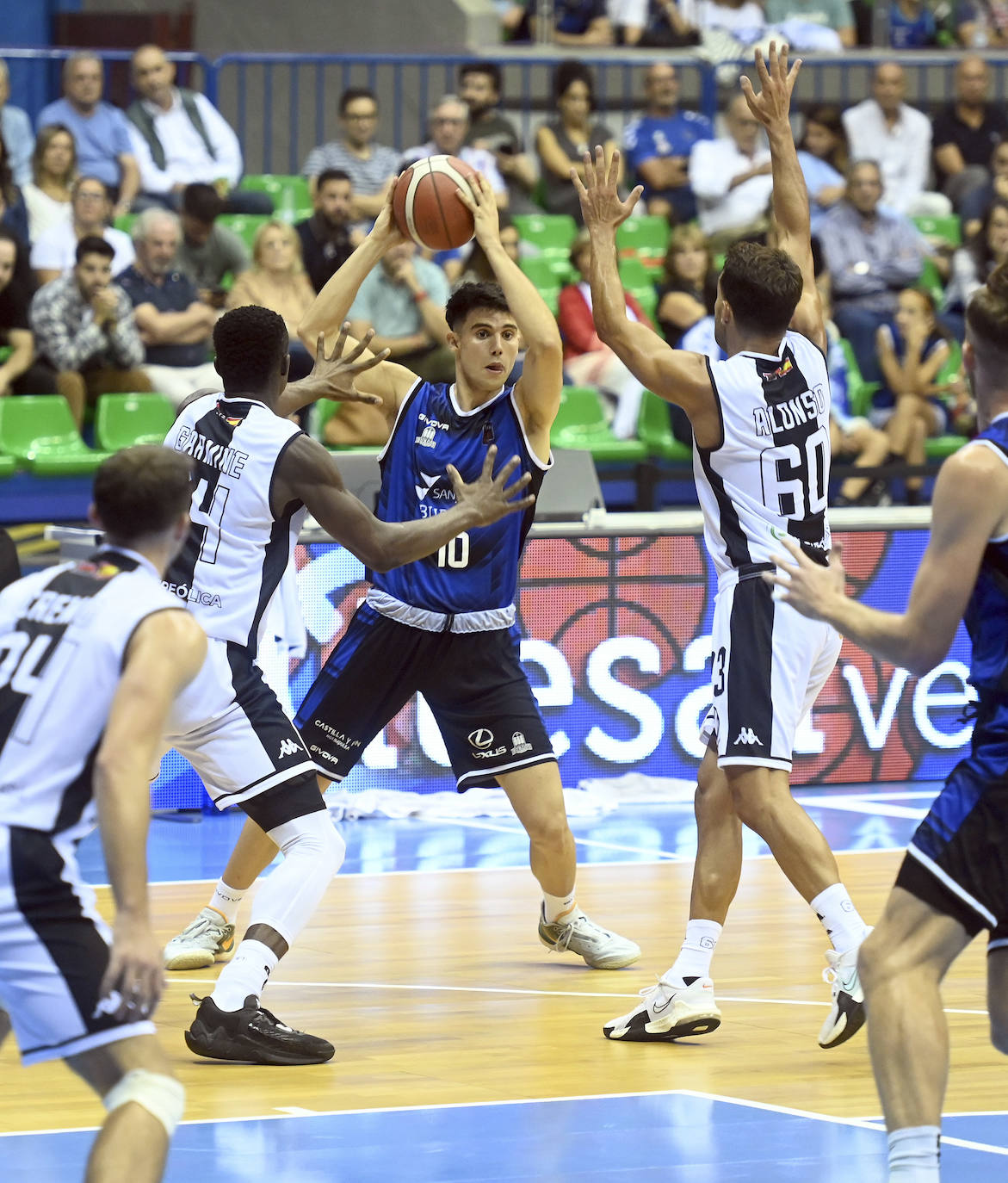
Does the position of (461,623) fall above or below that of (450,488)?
below

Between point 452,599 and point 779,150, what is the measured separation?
6.03 ft

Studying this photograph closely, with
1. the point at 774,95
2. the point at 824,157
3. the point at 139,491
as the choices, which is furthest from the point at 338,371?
the point at 824,157

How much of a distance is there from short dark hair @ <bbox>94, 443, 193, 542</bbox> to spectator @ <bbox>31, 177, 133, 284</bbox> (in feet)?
28.9

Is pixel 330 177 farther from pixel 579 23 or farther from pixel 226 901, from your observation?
pixel 226 901

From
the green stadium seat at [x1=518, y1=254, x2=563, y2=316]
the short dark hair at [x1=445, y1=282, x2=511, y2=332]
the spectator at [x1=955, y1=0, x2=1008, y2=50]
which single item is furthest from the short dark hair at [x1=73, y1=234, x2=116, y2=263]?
the spectator at [x1=955, y1=0, x2=1008, y2=50]

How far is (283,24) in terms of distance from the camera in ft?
57.4

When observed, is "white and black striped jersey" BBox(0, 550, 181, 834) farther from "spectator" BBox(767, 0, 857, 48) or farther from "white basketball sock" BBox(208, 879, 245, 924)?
"spectator" BBox(767, 0, 857, 48)

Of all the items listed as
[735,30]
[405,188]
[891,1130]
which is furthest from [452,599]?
[735,30]

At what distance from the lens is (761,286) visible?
19.6ft

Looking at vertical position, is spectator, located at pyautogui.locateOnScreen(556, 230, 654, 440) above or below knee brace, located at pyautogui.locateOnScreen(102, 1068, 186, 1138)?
above

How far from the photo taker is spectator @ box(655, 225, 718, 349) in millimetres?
13156

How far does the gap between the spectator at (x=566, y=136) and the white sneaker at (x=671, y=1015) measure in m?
9.34

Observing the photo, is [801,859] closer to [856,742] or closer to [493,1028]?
[493,1028]

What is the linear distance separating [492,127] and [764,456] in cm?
893
